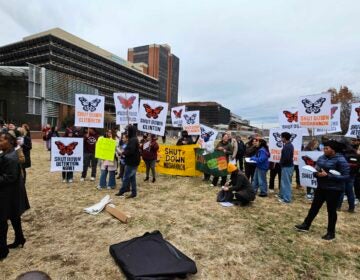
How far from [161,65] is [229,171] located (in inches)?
5572

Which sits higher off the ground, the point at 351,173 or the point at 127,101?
the point at 127,101

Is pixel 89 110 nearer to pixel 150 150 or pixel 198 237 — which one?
pixel 150 150

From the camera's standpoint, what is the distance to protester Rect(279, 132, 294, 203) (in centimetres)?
777

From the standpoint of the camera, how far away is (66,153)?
30.5ft

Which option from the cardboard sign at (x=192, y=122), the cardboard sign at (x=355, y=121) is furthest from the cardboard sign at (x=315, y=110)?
the cardboard sign at (x=192, y=122)

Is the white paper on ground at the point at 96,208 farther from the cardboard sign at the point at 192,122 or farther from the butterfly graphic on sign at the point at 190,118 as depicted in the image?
the butterfly graphic on sign at the point at 190,118

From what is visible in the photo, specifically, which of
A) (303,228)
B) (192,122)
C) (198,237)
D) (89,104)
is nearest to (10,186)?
(198,237)

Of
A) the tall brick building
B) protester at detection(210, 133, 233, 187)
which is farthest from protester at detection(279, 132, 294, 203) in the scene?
the tall brick building

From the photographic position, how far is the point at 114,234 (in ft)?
17.6

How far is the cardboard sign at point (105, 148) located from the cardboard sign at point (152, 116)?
6.28 feet

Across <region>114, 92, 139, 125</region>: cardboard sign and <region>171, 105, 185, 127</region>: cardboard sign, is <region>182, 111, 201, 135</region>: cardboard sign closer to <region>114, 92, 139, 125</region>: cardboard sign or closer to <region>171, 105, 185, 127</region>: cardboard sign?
<region>171, 105, 185, 127</region>: cardboard sign

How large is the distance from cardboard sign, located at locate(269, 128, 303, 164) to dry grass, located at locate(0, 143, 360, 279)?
71.3 inches

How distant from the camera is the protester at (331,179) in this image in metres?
5.15

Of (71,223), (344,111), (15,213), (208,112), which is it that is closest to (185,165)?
(71,223)
